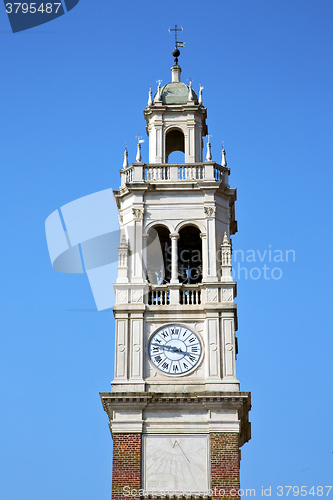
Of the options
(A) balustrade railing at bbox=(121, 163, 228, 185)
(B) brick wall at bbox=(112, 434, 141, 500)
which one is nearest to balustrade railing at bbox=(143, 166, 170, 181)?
(A) balustrade railing at bbox=(121, 163, 228, 185)

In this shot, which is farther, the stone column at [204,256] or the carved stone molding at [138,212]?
the carved stone molding at [138,212]

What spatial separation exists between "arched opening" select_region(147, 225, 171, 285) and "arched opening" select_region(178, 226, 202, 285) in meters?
0.57

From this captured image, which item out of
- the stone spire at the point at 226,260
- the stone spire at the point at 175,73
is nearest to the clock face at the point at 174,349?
the stone spire at the point at 226,260

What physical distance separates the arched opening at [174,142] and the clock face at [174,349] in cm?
1026

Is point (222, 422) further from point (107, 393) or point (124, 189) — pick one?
point (124, 189)

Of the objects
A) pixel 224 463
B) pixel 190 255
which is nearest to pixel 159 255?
pixel 190 255

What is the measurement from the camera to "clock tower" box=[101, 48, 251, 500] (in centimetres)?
4103

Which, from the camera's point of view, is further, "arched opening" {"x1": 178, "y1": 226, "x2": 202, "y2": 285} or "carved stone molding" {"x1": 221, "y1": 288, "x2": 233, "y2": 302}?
"arched opening" {"x1": 178, "y1": 226, "x2": 202, "y2": 285}

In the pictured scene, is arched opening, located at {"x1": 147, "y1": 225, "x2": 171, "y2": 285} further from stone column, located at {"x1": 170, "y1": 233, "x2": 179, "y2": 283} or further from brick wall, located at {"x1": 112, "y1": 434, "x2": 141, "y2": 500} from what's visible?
brick wall, located at {"x1": 112, "y1": 434, "x2": 141, "y2": 500}

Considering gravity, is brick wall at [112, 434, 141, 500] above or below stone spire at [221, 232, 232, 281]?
below

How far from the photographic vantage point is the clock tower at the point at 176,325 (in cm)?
4103

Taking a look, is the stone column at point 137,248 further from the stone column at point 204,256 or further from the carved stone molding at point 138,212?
the stone column at point 204,256

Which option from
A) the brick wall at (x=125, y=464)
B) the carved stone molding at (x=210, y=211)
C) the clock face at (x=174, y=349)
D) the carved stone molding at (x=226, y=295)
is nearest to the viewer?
the brick wall at (x=125, y=464)

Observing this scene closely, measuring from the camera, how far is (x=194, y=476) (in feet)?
134
